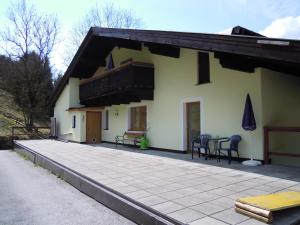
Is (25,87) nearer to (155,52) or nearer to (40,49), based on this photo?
(40,49)

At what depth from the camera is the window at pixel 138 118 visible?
14366 mm

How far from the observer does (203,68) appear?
35.4 ft

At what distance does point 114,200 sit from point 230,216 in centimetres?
217

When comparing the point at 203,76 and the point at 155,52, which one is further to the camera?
A: the point at 155,52

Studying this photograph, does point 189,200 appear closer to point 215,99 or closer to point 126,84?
point 215,99

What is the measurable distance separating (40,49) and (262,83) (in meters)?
26.3

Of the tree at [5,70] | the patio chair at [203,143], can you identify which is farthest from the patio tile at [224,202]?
the tree at [5,70]

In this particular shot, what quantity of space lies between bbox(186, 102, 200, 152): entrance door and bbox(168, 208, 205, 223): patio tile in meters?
7.04

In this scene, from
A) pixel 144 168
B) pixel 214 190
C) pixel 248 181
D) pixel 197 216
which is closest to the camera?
pixel 197 216

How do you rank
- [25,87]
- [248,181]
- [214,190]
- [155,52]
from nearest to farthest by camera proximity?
[214,190] → [248,181] → [155,52] → [25,87]

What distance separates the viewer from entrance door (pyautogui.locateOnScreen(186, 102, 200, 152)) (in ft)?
36.8

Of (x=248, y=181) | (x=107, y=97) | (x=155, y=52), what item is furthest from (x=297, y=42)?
(x=107, y=97)

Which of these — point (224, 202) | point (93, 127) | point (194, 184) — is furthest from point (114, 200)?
point (93, 127)

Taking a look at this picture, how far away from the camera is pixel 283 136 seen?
9281 millimetres
